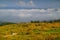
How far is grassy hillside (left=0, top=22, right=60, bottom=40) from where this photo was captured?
2391mm

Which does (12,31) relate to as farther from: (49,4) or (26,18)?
(49,4)

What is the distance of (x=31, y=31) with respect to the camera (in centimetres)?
249

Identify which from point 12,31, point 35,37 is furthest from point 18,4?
point 35,37

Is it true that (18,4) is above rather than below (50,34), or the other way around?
above

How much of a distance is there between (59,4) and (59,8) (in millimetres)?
72

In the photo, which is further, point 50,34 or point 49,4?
point 49,4

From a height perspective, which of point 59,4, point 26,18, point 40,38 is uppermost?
point 59,4

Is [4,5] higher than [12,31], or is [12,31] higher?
[4,5]

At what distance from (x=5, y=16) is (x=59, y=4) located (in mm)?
988

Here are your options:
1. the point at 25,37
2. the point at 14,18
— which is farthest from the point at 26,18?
the point at 25,37

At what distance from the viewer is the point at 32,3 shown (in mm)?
2662

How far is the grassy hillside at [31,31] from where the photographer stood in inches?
94.1

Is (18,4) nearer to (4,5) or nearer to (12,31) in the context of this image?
(4,5)

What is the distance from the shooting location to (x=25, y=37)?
2.38m
